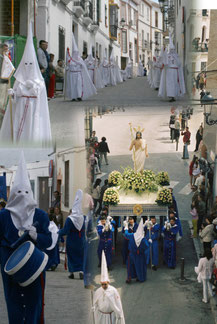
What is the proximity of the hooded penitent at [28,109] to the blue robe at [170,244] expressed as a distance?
1.31 m

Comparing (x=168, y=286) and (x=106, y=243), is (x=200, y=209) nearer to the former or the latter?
(x=168, y=286)

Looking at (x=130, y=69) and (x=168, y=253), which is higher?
(x=130, y=69)

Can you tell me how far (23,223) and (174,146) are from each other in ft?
6.65

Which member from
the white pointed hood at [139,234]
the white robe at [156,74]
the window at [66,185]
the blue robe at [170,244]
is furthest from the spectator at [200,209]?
the window at [66,185]

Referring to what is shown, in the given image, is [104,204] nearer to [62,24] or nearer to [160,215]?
[160,215]

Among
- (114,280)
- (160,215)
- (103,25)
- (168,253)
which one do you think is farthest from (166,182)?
(103,25)

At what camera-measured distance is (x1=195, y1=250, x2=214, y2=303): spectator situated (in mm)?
4309

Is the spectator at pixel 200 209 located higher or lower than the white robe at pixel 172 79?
lower

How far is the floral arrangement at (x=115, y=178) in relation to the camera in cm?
465

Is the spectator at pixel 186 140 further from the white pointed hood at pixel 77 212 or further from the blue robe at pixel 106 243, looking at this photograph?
the white pointed hood at pixel 77 212

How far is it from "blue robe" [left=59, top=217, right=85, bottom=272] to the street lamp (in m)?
1.27

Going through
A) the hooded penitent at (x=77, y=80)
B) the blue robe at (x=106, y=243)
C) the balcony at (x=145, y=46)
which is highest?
the balcony at (x=145, y=46)

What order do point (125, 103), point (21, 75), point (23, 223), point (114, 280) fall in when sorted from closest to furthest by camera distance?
point (23, 223) < point (125, 103) < point (21, 75) < point (114, 280)

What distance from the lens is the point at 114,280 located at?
15.0ft
